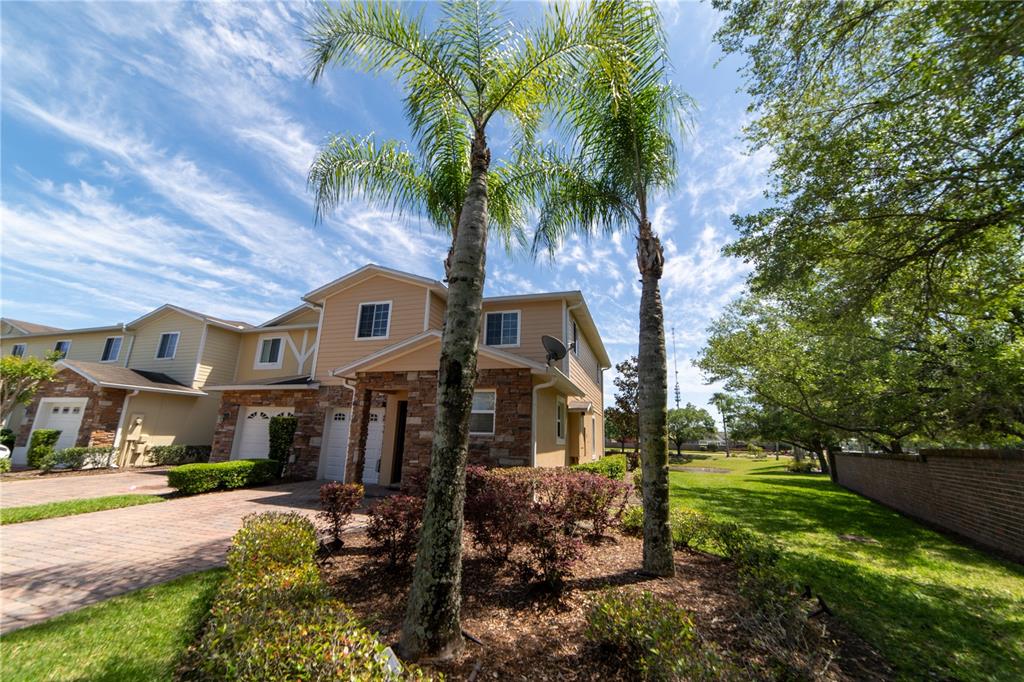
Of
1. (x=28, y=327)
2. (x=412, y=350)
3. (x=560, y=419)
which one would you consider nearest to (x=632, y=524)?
(x=560, y=419)

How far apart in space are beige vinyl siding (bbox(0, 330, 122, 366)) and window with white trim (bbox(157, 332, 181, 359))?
2435mm

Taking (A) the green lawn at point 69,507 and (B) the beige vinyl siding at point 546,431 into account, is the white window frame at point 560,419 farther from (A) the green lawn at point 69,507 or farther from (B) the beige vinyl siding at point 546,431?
(A) the green lawn at point 69,507

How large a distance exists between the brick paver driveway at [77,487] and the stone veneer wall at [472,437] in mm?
5624

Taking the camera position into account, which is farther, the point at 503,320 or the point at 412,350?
the point at 503,320

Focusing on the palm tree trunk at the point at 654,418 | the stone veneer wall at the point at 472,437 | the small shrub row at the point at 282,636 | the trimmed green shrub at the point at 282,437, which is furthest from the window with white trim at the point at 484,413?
the trimmed green shrub at the point at 282,437

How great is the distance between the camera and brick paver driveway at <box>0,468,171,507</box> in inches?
379

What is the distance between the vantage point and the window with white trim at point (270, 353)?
1805cm

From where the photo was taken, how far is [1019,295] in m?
6.56

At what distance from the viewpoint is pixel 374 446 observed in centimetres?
1355

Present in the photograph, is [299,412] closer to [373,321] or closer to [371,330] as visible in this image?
[371,330]

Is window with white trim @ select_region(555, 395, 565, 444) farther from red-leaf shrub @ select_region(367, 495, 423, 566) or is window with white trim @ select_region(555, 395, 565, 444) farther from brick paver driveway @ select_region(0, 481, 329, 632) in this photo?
red-leaf shrub @ select_region(367, 495, 423, 566)

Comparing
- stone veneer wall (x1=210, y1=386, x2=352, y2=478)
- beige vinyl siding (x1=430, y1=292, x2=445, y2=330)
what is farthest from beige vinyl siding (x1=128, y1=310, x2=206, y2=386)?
beige vinyl siding (x1=430, y1=292, x2=445, y2=330)

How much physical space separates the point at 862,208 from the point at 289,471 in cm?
1723

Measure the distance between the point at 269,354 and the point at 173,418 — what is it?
16.4ft
